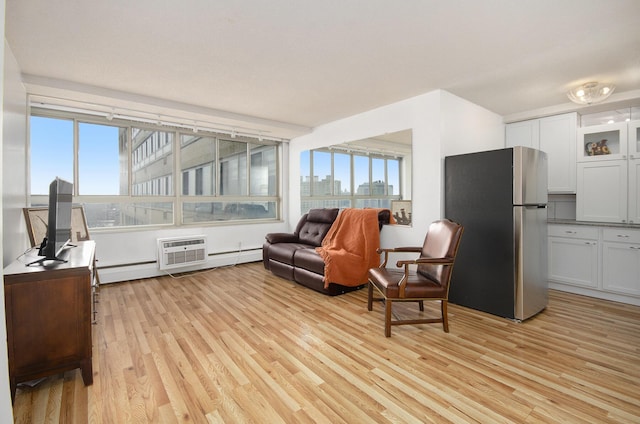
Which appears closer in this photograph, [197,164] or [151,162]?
[151,162]

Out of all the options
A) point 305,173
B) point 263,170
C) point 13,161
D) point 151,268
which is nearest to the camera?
point 13,161

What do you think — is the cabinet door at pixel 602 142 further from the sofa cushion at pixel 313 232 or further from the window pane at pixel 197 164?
the window pane at pixel 197 164

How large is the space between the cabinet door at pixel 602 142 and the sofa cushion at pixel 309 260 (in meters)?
3.55

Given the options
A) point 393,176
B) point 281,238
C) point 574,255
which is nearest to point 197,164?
point 281,238

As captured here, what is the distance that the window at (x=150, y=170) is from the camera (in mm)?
3959

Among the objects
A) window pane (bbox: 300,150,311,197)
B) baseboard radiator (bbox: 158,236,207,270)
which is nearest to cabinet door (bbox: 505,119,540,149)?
window pane (bbox: 300,150,311,197)

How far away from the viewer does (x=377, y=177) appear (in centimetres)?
433

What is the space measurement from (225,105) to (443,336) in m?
3.84

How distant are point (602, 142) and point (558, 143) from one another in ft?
1.42

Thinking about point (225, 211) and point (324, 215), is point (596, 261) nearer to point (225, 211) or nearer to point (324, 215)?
point (324, 215)

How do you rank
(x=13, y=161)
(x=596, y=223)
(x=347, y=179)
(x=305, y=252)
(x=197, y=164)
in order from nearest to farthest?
(x=13, y=161)
(x=596, y=223)
(x=305, y=252)
(x=347, y=179)
(x=197, y=164)

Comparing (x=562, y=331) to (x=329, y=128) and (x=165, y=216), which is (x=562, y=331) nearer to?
(x=329, y=128)

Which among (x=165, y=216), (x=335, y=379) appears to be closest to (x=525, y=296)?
(x=335, y=379)

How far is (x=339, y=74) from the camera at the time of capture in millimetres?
3125
